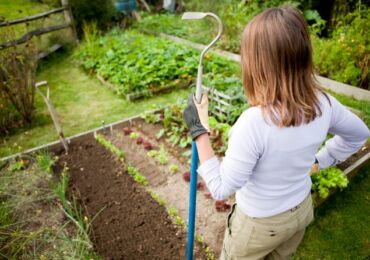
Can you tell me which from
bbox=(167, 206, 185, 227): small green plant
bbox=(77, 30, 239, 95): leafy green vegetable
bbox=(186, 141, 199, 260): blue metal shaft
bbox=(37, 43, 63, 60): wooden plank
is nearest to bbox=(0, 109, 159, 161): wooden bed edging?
bbox=(77, 30, 239, 95): leafy green vegetable

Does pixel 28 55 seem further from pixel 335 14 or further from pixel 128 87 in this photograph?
pixel 335 14

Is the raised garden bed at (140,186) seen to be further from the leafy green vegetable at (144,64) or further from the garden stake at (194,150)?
the leafy green vegetable at (144,64)

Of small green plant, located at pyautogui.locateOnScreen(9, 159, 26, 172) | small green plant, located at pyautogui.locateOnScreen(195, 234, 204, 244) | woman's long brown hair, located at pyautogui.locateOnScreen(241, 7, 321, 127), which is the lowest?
small green plant, located at pyautogui.locateOnScreen(195, 234, 204, 244)

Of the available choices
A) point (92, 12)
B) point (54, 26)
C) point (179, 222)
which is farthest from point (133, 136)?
point (92, 12)

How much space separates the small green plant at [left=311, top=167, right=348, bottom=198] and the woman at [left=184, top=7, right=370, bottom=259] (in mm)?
1252

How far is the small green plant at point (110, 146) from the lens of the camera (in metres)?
3.54

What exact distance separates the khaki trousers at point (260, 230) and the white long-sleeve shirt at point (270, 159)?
0.04 metres

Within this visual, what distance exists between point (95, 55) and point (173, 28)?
109 inches

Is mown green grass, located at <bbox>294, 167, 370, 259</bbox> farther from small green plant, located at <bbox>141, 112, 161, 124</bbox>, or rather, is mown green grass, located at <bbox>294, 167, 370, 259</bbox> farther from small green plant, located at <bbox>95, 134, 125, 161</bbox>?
small green plant, located at <bbox>141, 112, 161, 124</bbox>

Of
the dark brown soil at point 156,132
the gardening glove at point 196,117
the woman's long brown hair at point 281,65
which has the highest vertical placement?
the woman's long brown hair at point 281,65

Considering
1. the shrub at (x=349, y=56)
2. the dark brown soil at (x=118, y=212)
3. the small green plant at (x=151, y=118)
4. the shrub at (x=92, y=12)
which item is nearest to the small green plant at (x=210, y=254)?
the dark brown soil at (x=118, y=212)

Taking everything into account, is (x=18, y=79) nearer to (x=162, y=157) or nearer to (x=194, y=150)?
(x=162, y=157)

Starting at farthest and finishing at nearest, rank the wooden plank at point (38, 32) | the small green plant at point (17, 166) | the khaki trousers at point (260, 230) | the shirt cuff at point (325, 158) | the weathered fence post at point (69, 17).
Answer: the weathered fence post at point (69, 17) → the wooden plank at point (38, 32) → the small green plant at point (17, 166) → the shirt cuff at point (325, 158) → the khaki trousers at point (260, 230)

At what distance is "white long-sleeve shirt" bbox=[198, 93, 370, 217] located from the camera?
3.77ft
